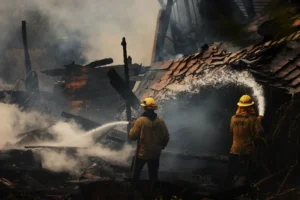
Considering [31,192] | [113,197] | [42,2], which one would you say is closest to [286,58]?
[113,197]

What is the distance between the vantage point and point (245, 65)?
31.4ft

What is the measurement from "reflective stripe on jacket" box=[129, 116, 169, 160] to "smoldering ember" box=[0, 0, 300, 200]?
19mm

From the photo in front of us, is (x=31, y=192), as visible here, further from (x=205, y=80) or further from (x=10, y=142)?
(x=205, y=80)

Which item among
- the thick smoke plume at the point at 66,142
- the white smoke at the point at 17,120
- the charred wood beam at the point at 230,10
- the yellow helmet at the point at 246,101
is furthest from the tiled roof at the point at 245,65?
the charred wood beam at the point at 230,10

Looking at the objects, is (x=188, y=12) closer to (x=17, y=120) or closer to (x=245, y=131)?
(x=17, y=120)


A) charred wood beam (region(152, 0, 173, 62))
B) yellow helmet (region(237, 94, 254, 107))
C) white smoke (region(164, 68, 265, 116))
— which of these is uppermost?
charred wood beam (region(152, 0, 173, 62))

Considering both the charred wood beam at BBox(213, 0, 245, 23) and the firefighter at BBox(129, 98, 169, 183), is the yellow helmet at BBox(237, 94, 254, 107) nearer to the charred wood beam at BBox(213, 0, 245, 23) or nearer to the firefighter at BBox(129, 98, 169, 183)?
the firefighter at BBox(129, 98, 169, 183)

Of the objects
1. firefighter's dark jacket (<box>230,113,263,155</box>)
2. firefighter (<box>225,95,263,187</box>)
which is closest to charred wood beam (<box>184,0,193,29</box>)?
firefighter (<box>225,95,263,187</box>)

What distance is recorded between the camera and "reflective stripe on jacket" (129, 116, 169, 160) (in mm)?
7922

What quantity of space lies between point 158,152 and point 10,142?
202 inches

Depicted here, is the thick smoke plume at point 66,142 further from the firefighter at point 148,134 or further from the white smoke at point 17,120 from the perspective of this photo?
the firefighter at point 148,134

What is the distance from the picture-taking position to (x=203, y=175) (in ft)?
31.3

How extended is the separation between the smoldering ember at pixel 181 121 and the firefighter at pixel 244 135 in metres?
0.02

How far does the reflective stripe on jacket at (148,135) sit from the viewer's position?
792cm
